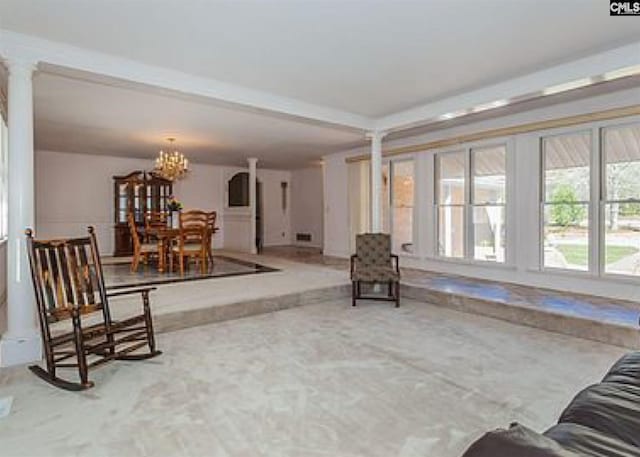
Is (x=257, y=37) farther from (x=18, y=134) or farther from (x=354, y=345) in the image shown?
(x=354, y=345)

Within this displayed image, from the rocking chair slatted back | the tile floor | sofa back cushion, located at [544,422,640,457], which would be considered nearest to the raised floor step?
the tile floor

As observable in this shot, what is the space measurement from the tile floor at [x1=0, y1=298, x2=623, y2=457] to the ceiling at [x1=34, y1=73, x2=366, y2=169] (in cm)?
Answer: 258

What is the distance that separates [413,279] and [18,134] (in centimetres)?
475

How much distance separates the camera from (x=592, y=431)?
96 centimetres

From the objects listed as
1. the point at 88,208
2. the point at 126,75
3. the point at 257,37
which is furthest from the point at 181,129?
the point at 88,208

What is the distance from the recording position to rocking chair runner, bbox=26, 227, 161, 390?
8.16ft

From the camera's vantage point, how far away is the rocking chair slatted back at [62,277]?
8.42ft

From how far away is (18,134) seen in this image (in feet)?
9.32

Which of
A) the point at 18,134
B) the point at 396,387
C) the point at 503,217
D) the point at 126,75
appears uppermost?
the point at 126,75

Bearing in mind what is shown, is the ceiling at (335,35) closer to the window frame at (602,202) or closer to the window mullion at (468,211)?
the window frame at (602,202)

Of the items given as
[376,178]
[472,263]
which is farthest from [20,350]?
[472,263]

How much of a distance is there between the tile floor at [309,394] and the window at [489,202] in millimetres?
1987

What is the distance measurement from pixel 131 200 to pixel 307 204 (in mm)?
4426

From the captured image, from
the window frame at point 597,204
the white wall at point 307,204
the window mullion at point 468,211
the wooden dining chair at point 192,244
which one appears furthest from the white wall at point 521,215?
the white wall at point 307,204
